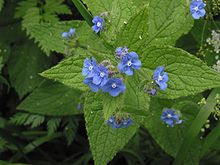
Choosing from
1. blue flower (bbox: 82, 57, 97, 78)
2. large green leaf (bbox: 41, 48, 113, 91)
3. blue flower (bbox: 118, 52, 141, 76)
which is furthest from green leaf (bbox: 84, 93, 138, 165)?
blue flower (bbox: 118, 52, 141, 76)

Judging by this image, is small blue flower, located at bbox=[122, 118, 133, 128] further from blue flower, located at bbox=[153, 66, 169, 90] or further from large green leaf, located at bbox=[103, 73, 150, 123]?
blue flower, located at bbox=[153, 66, 169, 90]

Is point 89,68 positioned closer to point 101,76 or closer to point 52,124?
point 101,76

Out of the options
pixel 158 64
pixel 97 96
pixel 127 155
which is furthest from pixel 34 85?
pixel 158 64

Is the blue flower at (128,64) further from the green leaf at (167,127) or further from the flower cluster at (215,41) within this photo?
the flower cluster at (215,41)

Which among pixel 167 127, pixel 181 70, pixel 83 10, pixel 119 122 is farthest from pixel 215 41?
pixel 119 122

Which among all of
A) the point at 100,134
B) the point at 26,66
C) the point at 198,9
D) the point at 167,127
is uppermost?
the point at 198,9

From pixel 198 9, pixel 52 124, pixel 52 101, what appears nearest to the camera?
pixel 198 9
